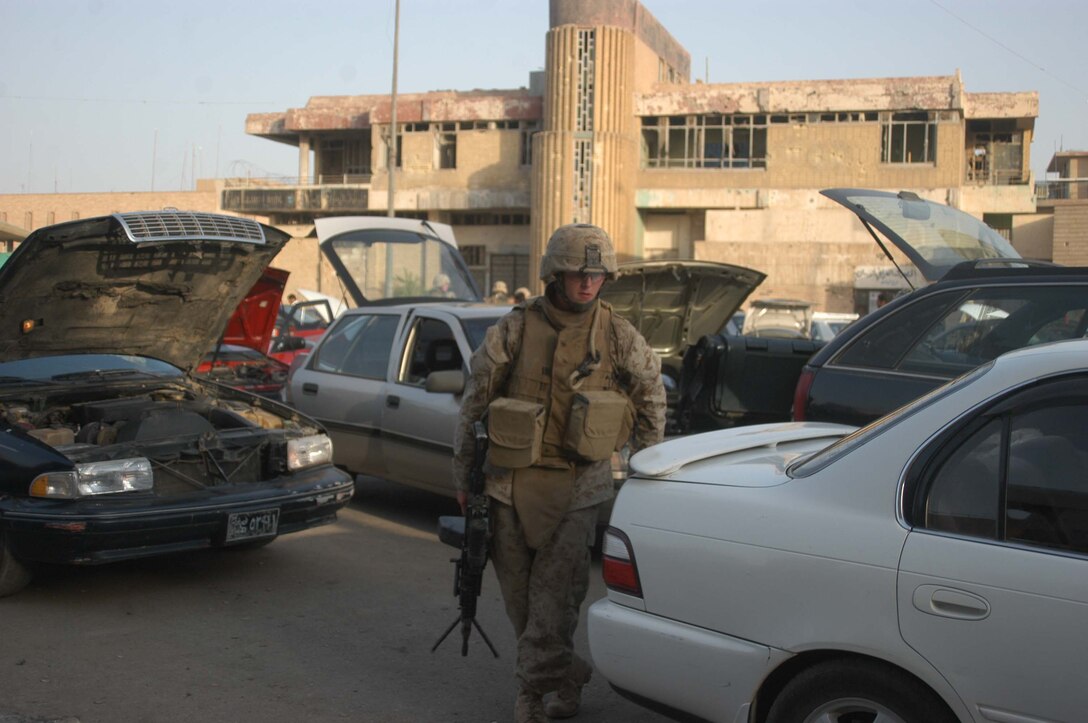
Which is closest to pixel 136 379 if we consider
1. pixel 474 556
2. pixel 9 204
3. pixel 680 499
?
pixel 474 556

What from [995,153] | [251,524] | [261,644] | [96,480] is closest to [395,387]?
[251,524]

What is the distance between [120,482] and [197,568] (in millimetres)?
1204

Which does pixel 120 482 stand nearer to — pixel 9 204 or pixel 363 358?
pixel 363 358

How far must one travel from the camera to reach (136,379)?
22.8ft

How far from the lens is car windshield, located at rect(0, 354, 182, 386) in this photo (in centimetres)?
671

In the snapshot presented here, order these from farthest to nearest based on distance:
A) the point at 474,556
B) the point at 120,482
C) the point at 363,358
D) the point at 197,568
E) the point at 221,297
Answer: the point at 363,358
the point at 221,297
the point at 197,568
the point at 120,482
the point at 474,556

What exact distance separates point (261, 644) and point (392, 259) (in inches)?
235

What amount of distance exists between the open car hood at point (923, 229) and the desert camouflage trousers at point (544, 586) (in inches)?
113

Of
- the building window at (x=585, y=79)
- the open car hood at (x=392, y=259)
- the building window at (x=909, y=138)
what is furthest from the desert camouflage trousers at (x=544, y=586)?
the building window at (x=909, y=138)

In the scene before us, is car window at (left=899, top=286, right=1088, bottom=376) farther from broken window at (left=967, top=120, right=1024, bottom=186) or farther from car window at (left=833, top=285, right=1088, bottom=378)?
broken window at (left=967, top=120, right=1024, bottom=186)

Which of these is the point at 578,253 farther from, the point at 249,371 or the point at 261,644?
the point at 249,371

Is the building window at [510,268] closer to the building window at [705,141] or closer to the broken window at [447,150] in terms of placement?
the broken window at [447,150]

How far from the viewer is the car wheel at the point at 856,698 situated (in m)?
2.87

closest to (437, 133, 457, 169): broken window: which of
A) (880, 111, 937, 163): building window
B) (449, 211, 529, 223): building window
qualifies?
(449, 211, 529, 223): building window
